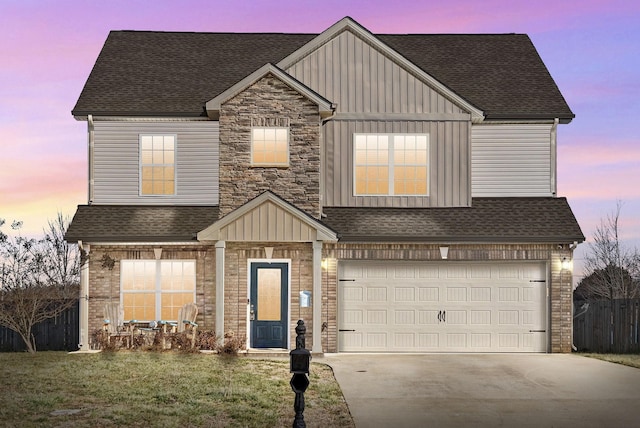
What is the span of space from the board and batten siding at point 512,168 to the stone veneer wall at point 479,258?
2055mm

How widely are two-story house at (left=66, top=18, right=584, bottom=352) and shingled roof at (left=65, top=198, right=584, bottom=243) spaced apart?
0.18ft

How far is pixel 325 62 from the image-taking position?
24.6m

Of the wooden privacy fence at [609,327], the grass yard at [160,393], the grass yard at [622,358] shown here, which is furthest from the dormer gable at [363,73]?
the grass yard at [160,393]

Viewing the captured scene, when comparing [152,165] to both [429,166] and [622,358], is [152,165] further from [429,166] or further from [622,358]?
[622,358]

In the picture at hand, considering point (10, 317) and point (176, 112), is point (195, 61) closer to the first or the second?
point (176, 112)

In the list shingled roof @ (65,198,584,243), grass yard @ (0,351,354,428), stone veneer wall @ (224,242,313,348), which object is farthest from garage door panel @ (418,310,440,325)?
grass yard @ (0,351,354,428)

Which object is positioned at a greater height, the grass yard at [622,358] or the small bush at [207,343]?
the small bush at [207,343]

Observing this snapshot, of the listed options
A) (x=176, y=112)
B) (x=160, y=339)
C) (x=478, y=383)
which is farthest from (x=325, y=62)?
(x=478, y=383)

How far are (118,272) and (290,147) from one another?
5838mm

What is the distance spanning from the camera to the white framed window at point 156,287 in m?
23.4

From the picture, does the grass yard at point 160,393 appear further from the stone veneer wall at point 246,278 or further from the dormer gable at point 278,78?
the dormer gable at point 278,78

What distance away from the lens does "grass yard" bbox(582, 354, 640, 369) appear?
21644mm

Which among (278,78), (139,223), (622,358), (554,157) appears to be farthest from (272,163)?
(622,358)

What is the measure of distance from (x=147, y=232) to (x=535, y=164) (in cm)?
1124
